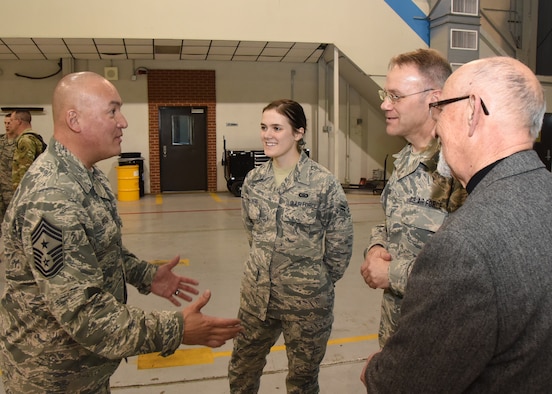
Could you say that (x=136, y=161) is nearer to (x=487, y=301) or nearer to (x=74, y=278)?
(x=74, y=278)

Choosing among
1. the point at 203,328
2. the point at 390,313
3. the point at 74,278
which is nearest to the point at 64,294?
the point at 74,278

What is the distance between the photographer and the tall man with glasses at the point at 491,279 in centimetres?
83

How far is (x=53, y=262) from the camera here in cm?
136

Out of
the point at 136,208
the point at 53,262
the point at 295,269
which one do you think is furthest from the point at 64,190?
the point at 136,208

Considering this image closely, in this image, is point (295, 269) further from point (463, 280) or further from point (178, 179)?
point (178, 179)

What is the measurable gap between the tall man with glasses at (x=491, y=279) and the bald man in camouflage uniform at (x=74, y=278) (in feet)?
2.78

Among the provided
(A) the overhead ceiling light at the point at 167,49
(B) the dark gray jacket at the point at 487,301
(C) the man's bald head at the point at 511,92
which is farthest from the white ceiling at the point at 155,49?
(B) the dark gray jacket at the point at 487,301

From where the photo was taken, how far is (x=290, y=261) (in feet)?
7.40

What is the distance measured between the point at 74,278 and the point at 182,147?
34.2 feet

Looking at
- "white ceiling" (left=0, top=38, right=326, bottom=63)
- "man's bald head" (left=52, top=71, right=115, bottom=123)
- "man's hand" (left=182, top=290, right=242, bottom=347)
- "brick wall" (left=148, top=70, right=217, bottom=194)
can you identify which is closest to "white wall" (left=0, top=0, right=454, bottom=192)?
"brick wall" (left=148, top=70, right=217, bottom=194)

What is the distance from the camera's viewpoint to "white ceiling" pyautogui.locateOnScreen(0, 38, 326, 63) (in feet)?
29.0

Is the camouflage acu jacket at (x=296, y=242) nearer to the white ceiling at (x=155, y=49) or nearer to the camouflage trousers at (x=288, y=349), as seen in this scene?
the camouflage trousers at (x=288, y=349)

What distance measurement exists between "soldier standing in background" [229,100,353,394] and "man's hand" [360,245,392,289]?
53cm

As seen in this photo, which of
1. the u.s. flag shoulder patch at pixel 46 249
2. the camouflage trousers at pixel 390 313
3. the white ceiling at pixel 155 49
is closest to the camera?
the u.s. flag shoulder patch at pixel 46 249
